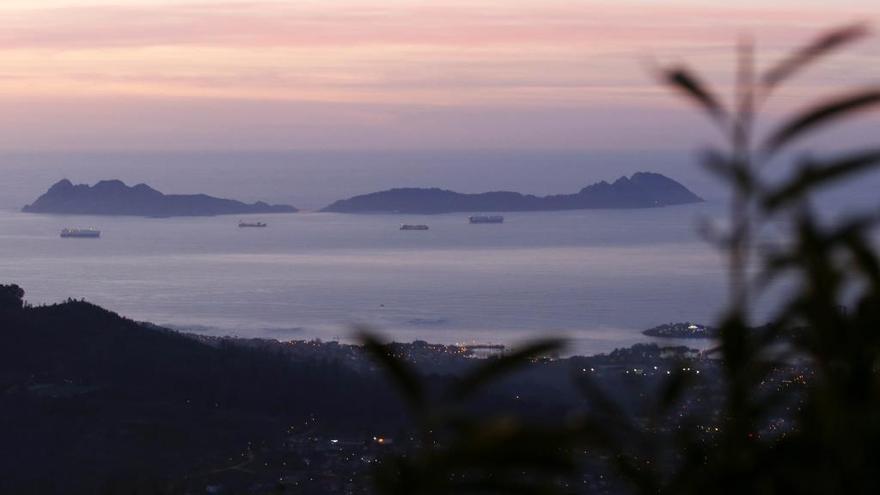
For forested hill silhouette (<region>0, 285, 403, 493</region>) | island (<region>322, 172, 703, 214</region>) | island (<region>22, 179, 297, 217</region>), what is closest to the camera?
forested hill silhouette (<region>0, 285, 403, 493</region>)

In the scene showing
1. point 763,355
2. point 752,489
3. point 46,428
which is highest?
point 763,355

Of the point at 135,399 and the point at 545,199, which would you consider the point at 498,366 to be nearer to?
the point at 135,399

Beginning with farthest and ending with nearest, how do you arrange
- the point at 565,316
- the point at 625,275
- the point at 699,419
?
the point at 625,275 → the point at 565,316 → the point at 699,419

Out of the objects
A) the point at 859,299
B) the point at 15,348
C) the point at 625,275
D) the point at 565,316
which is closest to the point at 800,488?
the point at 859,299

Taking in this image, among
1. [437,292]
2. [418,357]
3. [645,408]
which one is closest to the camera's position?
[645,408]

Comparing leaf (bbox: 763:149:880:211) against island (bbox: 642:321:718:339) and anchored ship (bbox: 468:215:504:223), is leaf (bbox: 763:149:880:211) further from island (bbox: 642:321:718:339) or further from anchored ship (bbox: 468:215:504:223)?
anchored ship (bbox: 468:215:504:223)

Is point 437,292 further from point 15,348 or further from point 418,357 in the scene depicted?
point 15,348

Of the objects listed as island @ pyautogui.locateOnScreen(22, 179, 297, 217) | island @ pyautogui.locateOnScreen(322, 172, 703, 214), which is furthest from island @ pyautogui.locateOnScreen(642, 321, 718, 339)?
island @ pyautogui.locateOnScreen(22, 179, 297, 217)
